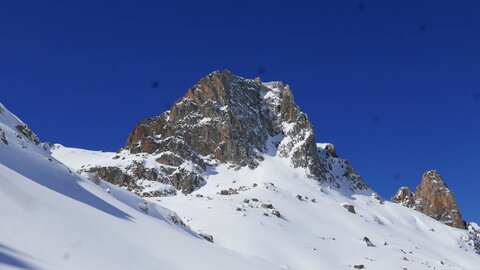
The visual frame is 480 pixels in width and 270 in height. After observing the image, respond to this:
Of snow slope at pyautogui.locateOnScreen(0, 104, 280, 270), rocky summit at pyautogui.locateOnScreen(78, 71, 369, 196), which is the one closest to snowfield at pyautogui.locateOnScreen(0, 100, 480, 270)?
→ snow slope at pyautogui.locateOnScreen(0, 104, 280, 270)

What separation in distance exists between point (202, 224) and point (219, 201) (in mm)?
14294

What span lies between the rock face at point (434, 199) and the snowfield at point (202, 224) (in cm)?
3582

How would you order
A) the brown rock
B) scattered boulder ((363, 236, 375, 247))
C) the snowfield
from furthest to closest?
the brown rock, scattered boulder ((363, 236, 375, 247)), the snowfield

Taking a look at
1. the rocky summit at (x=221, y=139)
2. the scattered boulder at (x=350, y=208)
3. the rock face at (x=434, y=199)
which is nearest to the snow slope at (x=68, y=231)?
the scattered boulder at (x=350, y=208)

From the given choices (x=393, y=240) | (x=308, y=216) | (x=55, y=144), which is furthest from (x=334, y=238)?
(x=55, y=144)

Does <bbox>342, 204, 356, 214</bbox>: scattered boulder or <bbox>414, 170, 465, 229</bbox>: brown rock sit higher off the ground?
<bbox>414, 170, 465, 229</bbox>: brown rock

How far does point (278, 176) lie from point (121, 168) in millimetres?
39582

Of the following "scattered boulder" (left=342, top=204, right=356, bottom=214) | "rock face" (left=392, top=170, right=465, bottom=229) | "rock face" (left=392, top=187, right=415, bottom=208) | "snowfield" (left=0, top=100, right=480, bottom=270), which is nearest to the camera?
"snowfield" (left=0, top=100, right=480, bottom=270)

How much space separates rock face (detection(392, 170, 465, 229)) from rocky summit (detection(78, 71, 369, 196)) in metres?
34.2

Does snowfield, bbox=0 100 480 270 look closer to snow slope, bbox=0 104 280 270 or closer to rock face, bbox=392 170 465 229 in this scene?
snow slope, bbox=0 104 280 270

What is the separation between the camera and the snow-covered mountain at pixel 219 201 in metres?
A: 16.6

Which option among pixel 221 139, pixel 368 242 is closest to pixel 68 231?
pixel 368 242

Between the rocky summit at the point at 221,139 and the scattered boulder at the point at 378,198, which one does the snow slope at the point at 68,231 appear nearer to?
the rocky summit at the point at 221,139

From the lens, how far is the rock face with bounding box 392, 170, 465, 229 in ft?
465
